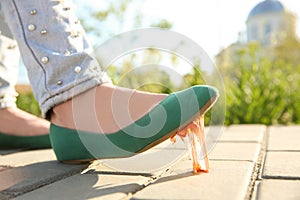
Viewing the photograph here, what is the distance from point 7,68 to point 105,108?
649 mm

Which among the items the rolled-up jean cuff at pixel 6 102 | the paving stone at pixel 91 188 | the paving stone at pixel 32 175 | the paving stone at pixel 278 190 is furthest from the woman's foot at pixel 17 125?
the paving stone at pixel 278 190

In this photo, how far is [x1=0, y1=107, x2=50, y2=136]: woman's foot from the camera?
1471 mm

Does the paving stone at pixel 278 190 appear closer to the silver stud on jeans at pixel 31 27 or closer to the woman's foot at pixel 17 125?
the silver stud on jeans at pixel 31 27

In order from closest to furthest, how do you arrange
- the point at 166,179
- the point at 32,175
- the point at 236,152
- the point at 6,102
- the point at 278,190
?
the point at 278,190 → the point at 166,179 → the point at 32,175 → the point at 236,152 → the point at 6,102

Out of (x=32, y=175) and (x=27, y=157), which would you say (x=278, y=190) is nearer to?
(x=32, y=175)

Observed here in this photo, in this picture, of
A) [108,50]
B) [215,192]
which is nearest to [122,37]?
[108,50]

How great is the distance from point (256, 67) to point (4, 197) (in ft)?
9.03

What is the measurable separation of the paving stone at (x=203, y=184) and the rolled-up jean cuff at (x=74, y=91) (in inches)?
10.7

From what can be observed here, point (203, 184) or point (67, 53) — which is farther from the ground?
point (67, 53)

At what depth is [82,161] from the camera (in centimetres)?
109

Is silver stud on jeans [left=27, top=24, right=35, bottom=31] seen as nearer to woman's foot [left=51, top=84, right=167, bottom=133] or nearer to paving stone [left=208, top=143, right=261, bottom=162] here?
woman's foot [left=51, top=84, right=167, bottom=133]

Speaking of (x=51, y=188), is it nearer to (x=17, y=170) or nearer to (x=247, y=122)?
(x=17, y=170)

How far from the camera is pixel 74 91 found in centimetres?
100

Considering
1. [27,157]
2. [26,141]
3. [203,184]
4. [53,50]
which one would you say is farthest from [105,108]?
[26,141]
